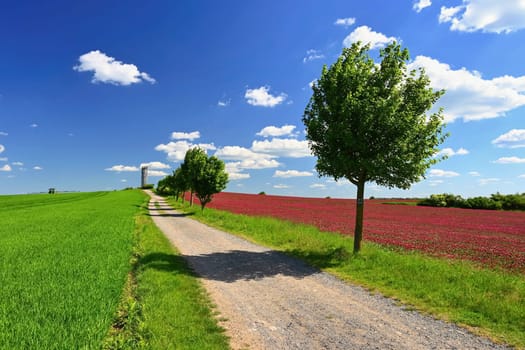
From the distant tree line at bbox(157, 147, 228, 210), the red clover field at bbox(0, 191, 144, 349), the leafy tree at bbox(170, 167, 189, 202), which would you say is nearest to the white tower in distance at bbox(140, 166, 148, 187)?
the leafy tree at bbox(170, 167, 189, 202)

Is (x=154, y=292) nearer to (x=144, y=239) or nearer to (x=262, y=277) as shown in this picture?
(x=262, y=277)

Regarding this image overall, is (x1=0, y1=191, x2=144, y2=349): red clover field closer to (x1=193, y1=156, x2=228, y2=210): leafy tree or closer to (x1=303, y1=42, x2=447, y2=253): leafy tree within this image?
(x1=303, y1=42, x2=447, y2=253): leafy tree

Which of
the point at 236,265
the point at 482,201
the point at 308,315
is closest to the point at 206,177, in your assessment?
the point at 236,265

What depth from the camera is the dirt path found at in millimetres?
6324

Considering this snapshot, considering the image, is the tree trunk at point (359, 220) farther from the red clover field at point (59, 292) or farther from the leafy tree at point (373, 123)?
the red clover field at point (59, 292)

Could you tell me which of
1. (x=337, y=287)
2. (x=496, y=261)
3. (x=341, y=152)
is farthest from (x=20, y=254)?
(x=496, y=261)

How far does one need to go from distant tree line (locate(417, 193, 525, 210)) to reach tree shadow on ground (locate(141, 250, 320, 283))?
57.3 metres

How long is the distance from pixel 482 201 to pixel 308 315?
210 feet

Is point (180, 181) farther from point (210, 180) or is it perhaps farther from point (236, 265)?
point (236, 265)

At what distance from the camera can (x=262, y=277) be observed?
11.3m

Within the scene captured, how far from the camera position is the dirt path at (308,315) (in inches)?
249

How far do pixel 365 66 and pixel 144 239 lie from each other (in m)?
16.1

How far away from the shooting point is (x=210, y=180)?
132ft

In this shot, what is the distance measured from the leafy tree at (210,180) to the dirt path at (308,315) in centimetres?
2752
